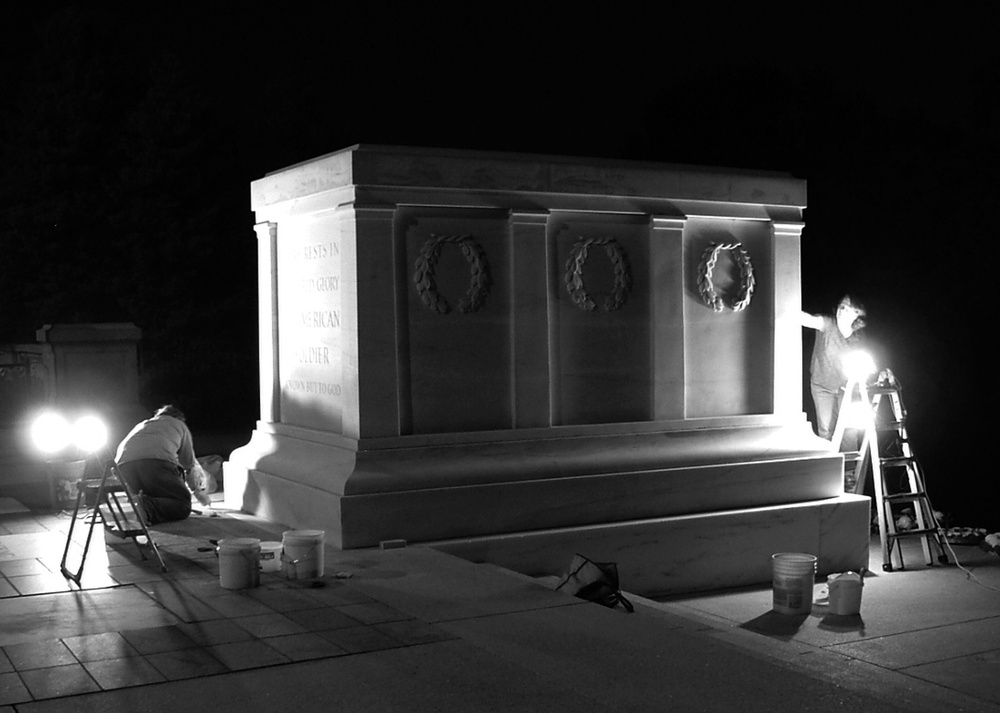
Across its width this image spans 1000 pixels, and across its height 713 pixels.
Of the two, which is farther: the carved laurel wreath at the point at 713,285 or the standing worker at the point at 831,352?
the standing worker at the point at 831,352

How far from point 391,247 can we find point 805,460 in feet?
14.5

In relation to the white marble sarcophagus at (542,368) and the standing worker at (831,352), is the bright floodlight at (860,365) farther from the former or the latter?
the white marble sarcophagus at (542,368)

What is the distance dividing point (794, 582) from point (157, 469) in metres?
5.36

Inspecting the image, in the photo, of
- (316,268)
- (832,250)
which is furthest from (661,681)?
(832,250)

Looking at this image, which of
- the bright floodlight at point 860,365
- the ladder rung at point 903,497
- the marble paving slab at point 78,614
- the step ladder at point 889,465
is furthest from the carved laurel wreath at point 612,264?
the marble paving slab at point 78,614

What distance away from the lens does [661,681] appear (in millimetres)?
5879

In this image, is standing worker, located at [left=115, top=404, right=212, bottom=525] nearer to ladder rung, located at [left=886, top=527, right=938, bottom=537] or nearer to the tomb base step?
the tomb base step

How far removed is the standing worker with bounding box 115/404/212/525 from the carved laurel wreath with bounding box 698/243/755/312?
4.92 m

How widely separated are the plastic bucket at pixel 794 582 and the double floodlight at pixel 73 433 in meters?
4.98

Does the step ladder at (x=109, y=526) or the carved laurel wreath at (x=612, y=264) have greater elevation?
the carved laurel wreath at (x=612, y=264)

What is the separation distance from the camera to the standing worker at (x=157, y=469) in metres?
10.7

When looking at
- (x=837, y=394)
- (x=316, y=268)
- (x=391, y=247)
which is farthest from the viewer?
(x=837, y=394)

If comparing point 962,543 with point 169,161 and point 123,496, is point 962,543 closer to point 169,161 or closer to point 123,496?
point 123,496

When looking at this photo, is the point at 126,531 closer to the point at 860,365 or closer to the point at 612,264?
the point at 612,264
